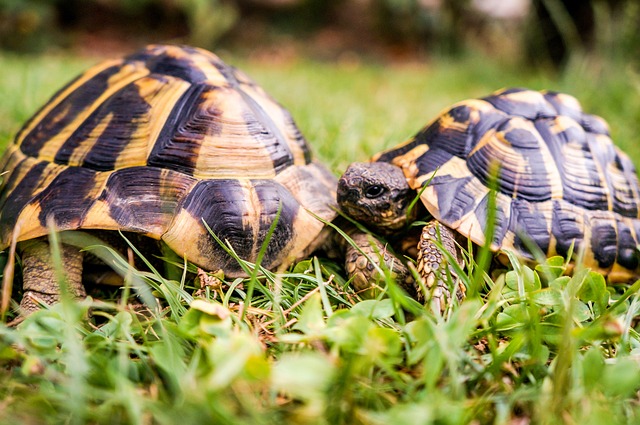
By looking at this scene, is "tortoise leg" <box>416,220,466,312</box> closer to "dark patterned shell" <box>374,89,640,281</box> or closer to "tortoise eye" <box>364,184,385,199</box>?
"dark patterned shell" <box>374,89,640,281</box>

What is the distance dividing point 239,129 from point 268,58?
27.2 feet

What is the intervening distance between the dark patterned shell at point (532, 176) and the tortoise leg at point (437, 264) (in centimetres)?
7

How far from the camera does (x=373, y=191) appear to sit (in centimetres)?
192

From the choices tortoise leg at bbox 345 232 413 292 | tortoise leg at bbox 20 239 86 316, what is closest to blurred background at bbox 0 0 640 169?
tortoise leg at bbox 345 232 413 292

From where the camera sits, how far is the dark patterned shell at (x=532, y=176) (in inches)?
76.4

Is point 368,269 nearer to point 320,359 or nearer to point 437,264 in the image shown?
point 437,264

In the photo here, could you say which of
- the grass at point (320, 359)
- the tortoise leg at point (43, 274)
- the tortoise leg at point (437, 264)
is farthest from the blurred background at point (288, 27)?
the tortoise leg at point (43, 274)

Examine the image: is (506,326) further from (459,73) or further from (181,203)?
(459,73)

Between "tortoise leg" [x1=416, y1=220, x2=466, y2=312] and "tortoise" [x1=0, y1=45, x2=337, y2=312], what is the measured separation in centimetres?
40

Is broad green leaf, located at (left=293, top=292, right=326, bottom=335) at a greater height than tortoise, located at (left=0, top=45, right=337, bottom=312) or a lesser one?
lesser

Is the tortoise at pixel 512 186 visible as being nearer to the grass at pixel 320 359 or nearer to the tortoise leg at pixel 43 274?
the grass at pixel 320 359

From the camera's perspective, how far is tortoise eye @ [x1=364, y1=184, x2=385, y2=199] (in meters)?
1.90

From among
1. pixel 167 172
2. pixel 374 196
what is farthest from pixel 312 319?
pixel 167 172

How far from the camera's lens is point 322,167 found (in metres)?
2.27
